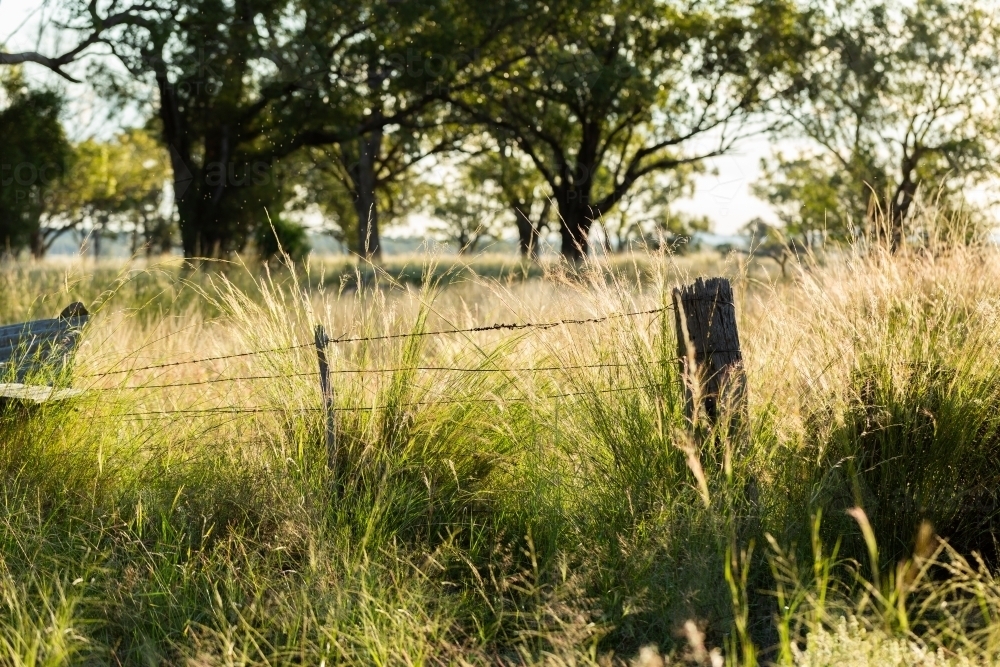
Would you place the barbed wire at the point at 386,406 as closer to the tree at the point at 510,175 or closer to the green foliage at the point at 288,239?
the green foliage at the point at 288,239

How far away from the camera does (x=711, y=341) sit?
3572 mm

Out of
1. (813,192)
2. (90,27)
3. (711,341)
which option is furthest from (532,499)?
(813,192)

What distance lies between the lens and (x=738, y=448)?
3461 millimetres

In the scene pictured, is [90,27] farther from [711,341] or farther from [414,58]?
[711,341]

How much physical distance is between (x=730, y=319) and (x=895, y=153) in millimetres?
22770

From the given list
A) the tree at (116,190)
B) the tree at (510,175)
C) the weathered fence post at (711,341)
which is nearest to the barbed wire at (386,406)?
the weathered fence post at (711,341)

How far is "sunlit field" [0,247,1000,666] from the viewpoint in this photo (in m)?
2.96

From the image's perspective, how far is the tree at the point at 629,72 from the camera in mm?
20172

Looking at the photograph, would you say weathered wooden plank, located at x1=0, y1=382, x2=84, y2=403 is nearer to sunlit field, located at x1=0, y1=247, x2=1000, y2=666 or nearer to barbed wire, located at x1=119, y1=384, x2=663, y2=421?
sunlit field, located at x1=0, y1=247, x2=1000, y2=666

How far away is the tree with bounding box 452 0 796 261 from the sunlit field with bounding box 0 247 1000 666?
52.4 feet

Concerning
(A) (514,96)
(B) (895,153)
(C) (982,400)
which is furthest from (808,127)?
(C) (982,400)

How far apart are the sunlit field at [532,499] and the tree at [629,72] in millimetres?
15968

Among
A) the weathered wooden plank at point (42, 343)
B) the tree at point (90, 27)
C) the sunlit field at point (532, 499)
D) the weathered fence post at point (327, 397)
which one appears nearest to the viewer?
the sunlit field at point (532, 499)

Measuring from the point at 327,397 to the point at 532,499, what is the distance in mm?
917
